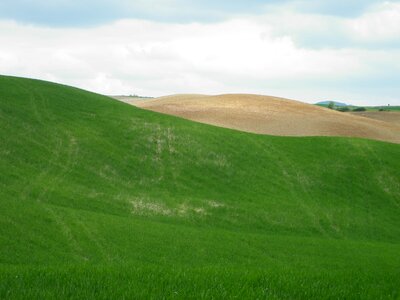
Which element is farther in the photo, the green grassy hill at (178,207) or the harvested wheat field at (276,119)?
the harvested wheat field at (276,119)

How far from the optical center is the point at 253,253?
24.8 meters

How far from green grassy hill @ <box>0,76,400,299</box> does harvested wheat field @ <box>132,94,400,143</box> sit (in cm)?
1051

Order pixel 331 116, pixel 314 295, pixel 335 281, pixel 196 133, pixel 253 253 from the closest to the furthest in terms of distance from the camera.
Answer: pixel 314 295
pixel 335 281
pixel 253 253
pixel 196 133
pixel 331 116

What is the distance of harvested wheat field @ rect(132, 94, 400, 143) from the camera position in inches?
2420

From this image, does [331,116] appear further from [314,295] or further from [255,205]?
[314,295]

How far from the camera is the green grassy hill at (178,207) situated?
11.3m

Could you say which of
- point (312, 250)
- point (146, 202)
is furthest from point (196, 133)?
point (312, 250)

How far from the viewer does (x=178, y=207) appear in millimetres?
33094

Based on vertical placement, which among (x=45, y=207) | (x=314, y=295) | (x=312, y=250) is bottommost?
(x=312, y=250)

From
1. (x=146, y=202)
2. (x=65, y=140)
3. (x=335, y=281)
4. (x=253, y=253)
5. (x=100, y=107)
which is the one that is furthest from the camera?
(x=100, y=107)

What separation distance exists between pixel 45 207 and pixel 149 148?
17346mm

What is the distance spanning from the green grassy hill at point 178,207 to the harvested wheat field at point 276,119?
10506 millimetres

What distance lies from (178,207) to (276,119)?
36.1 m

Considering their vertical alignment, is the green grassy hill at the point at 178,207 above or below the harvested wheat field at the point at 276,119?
below
